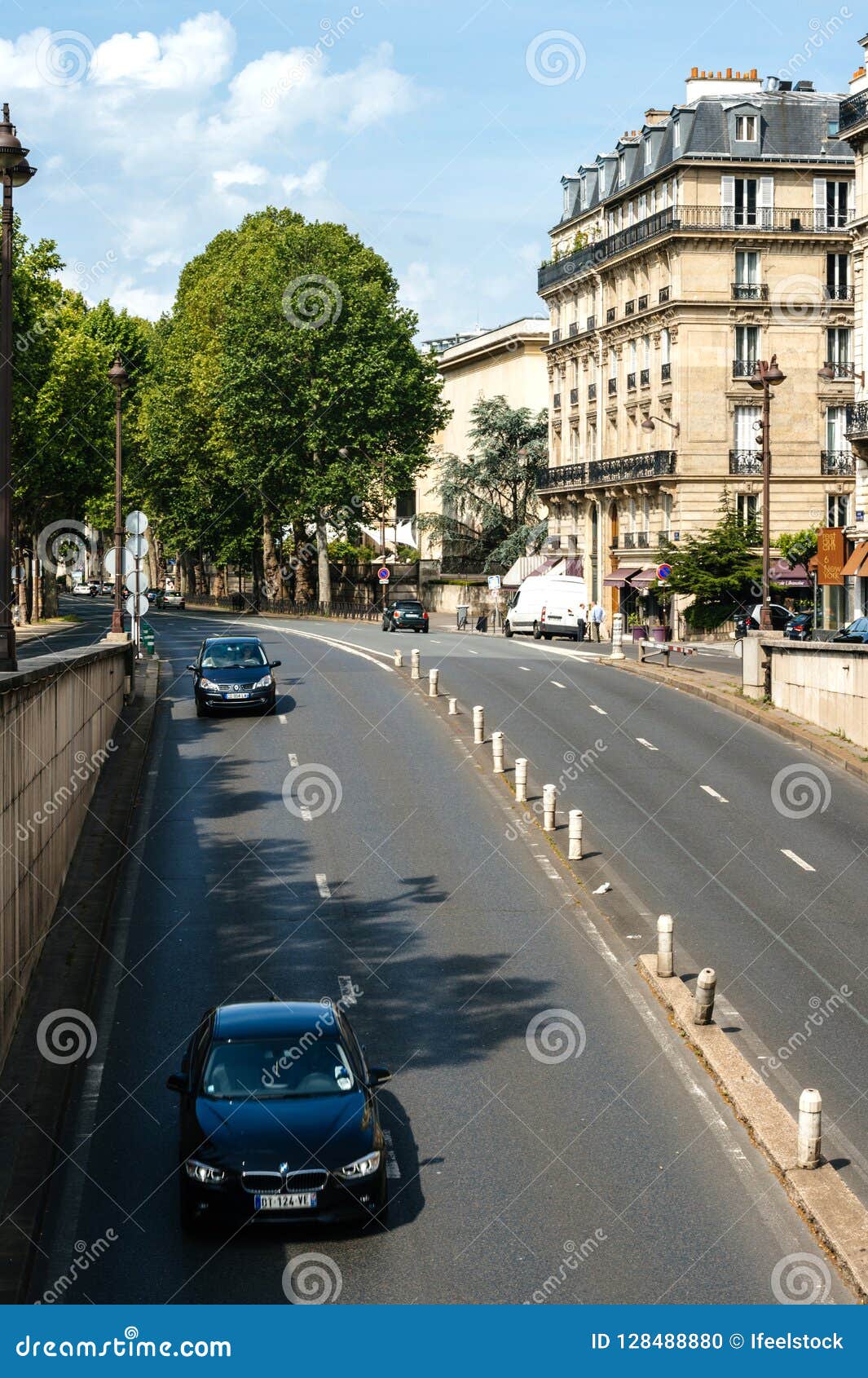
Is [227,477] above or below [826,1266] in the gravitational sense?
above

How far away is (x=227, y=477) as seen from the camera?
9806 cm

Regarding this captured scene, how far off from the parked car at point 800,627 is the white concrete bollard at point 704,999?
114 feet

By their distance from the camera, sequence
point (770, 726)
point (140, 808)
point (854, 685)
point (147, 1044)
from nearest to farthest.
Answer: point (147, 1044), point (140, 808), point (854, 685), point (770, 726)

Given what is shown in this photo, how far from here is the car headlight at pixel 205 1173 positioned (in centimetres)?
1116

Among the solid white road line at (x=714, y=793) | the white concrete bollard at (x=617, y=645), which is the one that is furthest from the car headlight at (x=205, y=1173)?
the white concrete bollard at (x=617, y=645)

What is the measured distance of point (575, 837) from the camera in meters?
23.3

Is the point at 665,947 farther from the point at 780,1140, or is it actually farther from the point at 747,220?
the point at 747,220

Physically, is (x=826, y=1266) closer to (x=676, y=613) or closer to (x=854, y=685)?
(x=854, y=685)

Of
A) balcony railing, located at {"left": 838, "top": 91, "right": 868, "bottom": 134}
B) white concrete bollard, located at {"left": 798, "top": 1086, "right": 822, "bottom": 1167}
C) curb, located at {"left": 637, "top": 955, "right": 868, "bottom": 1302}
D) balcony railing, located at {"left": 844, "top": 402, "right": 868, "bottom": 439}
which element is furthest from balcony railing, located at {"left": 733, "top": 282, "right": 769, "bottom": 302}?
white concrete bollard, located at {"left": 798, "top": 1086, "right": 822, "bottom": 1167}

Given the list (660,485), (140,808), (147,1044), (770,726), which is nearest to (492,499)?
(660,485)

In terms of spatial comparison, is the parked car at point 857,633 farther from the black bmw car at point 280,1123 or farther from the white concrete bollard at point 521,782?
the black bmw car at point 280,1123

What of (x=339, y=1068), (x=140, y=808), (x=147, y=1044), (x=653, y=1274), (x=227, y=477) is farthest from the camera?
(x=227, y=477)

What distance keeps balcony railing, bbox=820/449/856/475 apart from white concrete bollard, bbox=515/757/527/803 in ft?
164

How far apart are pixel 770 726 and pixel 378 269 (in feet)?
223
